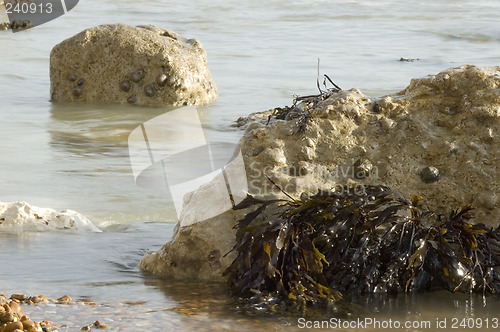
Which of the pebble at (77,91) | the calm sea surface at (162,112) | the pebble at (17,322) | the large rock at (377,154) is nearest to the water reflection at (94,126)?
the calm sea surface at (162,112)

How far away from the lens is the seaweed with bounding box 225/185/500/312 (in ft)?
11.9

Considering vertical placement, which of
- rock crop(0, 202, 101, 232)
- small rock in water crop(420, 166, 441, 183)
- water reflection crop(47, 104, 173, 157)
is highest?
small rock in water crop(420, 166, 441, 183)

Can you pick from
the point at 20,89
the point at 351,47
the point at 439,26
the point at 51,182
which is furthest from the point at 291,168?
the point at 439,26

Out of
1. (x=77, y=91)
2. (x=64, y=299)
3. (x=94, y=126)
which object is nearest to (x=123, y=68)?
(x=77, y=91)

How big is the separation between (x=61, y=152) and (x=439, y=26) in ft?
50.4

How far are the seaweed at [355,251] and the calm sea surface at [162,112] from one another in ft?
0.35

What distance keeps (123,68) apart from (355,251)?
23.0ft

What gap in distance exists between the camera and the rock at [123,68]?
33.5ft

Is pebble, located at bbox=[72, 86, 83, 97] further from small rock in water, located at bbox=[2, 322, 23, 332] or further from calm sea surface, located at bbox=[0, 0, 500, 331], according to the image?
small rock in water, located at bbox=[2, 322, 23, 332]

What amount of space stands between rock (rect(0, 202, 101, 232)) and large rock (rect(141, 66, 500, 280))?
98 cm

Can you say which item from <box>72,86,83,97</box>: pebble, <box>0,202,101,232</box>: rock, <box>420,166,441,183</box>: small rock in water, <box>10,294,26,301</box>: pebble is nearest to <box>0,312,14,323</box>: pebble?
<box>10,294,26,301</box>: pebble

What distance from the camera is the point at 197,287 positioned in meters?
3.81

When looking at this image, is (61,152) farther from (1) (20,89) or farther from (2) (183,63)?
(1) (20,89)

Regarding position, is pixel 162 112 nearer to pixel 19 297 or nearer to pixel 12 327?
pixel 19 297
